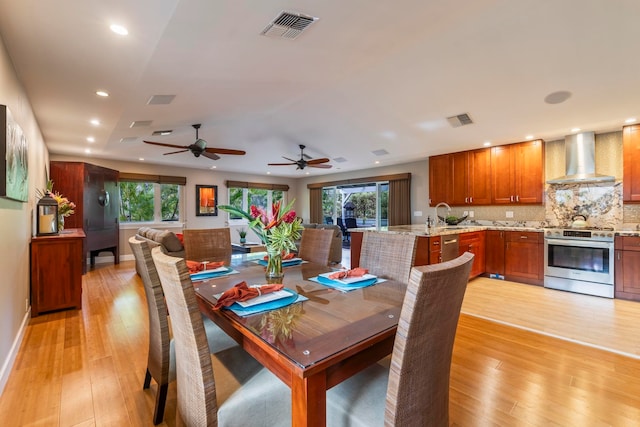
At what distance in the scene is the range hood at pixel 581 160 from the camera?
4426mm

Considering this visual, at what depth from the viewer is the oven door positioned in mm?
3969

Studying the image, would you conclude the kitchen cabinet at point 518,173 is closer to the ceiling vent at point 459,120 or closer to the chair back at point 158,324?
the ceiling vent at point 459,120

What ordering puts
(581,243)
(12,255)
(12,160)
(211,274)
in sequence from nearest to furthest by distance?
1. (211,274)
2. (12,160)
3. (12,255)
4. (581,243)

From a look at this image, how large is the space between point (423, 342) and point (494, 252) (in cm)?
478

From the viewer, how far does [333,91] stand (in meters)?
4.02

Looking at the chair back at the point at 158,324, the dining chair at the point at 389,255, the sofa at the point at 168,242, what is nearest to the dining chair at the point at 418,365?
the dining chair at the point at 389,255

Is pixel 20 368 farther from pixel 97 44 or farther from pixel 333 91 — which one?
pixel 333 91

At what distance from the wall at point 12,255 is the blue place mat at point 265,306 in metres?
1.96

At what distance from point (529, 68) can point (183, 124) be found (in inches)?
180

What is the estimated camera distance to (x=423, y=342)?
0.98m

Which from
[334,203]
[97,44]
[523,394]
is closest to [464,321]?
[523,394]

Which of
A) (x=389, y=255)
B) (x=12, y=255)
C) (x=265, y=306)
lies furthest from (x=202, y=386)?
(x=12, y=255)

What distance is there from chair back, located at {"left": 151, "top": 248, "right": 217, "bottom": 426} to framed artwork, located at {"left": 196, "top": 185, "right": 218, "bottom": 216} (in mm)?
7455

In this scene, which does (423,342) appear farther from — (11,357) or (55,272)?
(55,272)
